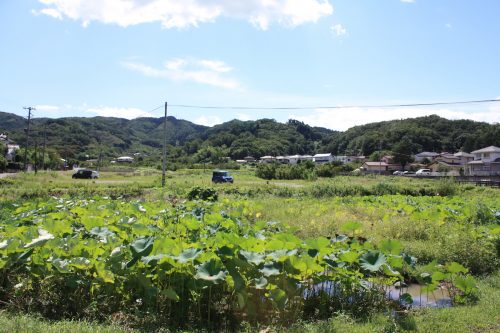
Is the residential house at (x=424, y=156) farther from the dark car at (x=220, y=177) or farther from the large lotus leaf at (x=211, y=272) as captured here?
the large lotus leaf at (x=211, y=272)

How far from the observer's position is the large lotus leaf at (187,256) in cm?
434

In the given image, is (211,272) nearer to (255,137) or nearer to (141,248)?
(141,248)

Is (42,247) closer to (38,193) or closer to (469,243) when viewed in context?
(469,243)

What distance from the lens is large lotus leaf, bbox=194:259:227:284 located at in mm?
4215

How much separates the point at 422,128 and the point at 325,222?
103473 mm

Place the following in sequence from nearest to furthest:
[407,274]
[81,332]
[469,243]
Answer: [81,332] < [407,274] < [469,243]

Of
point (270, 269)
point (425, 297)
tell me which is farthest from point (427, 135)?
point (270, 269)

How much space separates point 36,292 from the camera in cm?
497

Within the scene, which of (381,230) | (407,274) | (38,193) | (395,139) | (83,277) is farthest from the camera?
(395,139)

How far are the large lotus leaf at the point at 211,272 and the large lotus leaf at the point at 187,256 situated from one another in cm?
13

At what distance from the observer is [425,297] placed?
271 inches

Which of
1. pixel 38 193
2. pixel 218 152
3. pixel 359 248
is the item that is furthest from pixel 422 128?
pixel 359 248

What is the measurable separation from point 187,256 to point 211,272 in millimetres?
337

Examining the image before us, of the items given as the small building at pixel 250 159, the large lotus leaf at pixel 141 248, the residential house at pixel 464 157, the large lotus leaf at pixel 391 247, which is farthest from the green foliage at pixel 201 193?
the small building at pixel 250 159
